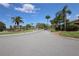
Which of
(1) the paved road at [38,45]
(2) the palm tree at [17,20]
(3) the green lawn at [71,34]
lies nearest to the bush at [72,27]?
(3) the green lawn at [71,34]

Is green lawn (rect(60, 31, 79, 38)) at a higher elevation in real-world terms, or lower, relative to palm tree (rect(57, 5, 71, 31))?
lower

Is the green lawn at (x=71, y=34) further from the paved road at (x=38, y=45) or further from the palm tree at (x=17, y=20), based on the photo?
the palm tree at (x=17, y=20)

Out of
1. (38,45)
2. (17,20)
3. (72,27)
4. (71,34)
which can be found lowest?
(38,45)

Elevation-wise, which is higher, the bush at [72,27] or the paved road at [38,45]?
the bush at [72,27]

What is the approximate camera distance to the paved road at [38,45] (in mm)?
4016

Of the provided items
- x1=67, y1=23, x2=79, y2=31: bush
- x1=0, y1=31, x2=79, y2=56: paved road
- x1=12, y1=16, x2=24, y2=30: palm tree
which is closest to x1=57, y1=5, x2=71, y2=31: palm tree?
x1=67, y1=23, x2=79, y2=31: bush

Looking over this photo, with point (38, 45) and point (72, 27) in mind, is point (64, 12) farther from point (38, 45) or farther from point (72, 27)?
point (38, 45)

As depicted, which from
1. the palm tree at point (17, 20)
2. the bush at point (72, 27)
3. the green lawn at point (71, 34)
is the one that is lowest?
the green lawn at point (71, 34)

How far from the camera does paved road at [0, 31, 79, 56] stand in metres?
4.02

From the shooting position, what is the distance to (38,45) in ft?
13.6

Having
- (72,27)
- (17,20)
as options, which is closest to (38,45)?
(17,20)

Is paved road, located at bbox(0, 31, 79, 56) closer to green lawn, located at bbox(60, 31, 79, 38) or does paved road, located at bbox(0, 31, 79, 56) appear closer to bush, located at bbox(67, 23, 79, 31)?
green lawn, located at bbox(60, 31, 79, 38)

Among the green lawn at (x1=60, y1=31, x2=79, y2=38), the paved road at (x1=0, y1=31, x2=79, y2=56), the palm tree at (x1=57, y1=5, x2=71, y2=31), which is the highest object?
the palm tree at (x1=57, y1=5, x2=71, y2=31)

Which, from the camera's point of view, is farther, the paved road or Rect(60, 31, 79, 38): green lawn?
Rect(60, 31, 79, 38): green lawn
